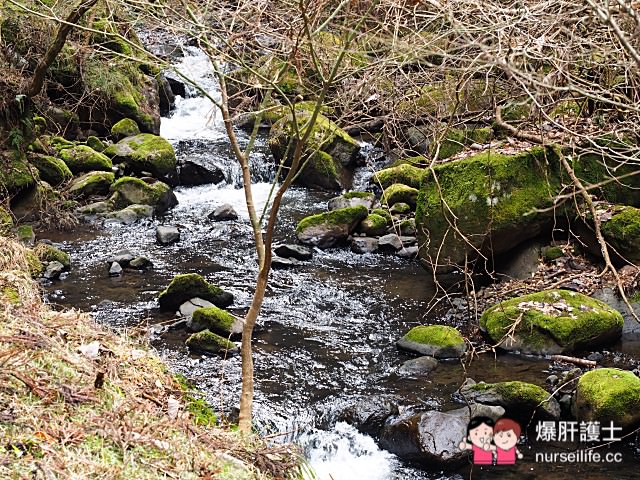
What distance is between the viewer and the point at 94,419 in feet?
10.1

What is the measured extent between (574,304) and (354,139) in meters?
8.45

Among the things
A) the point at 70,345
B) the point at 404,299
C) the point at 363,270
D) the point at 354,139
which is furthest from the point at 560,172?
the point at 354,139

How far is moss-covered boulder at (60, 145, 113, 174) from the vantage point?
1266 centimetres

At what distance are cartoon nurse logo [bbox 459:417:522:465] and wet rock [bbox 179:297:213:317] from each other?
3.43 m

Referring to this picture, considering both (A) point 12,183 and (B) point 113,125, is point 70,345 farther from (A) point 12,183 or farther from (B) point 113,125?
(B) point 113,125

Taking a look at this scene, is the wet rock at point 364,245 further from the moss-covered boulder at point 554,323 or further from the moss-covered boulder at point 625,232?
the moss-covered boulder at point 625,232

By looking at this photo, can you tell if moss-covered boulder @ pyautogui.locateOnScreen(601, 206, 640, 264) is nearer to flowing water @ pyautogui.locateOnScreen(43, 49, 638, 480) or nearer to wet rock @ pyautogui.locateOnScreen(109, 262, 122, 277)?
flowing water @ pyautogui.locateOnScreen(43, 49, 638, 480)

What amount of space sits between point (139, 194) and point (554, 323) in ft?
25.2

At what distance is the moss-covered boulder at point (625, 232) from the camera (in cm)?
789

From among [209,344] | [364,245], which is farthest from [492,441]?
[364,245]

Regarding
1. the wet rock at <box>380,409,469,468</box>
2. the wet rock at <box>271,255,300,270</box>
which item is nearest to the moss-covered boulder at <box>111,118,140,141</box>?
the wet rock at <box>271,255,300,270</box>

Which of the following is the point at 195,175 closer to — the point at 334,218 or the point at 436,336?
the point at 334,218

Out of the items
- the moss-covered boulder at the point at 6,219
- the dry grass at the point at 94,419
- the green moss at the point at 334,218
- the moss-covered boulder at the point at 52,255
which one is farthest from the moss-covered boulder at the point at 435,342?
the moss-covered boulder at the point at 6,219

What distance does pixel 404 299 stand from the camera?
865 centimetres
